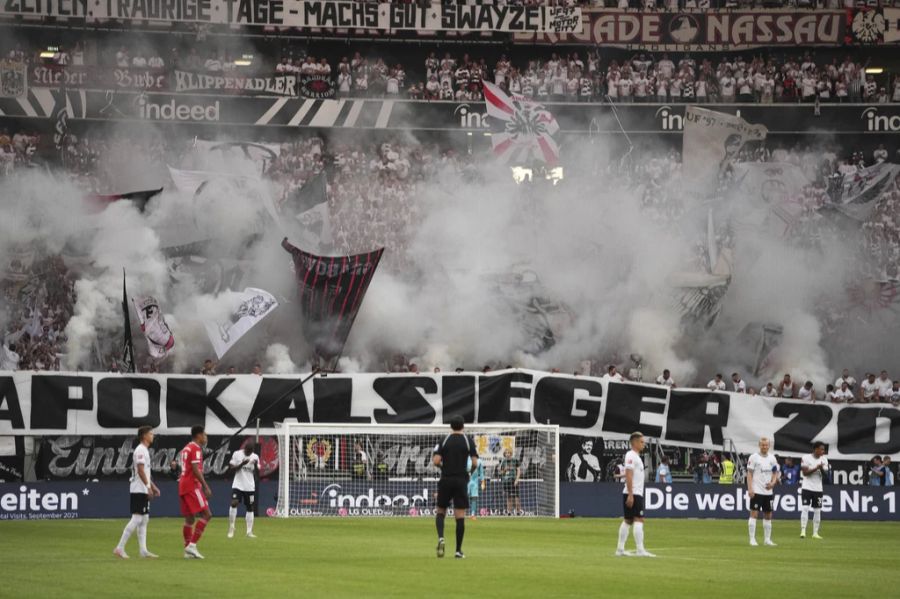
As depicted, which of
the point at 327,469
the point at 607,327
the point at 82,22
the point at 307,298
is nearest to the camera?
the point at 327,469

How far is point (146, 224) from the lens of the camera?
38875mm

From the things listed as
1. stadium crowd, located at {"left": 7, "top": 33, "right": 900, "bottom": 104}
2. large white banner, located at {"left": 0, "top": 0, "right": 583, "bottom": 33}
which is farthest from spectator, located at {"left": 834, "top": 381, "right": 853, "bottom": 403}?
large white banner, located at {"left": 0, "top": 0, "right": 583, "bottom": 33}

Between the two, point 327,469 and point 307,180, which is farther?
point 307,180

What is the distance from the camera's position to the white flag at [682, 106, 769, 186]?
143ft

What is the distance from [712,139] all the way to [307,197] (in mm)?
13515

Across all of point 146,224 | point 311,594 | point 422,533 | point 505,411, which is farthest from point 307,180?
point 311,594

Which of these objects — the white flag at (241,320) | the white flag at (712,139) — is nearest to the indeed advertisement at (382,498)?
the white flag at (241,320)

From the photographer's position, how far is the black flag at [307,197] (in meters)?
40.7

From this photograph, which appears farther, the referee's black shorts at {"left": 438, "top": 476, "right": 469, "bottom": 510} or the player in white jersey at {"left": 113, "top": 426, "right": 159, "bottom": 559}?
the player in white jersey at {"left": 113, "top": 426, "right": 159, "bottom": 559}

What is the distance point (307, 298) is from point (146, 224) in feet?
18.7

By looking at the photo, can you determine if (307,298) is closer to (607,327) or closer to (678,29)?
(607,327)

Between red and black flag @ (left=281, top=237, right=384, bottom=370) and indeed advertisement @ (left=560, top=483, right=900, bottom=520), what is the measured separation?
8052 mm

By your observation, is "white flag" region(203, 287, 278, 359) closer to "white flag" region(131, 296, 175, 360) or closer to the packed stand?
"white flag" region(131, 296, 175, 360)

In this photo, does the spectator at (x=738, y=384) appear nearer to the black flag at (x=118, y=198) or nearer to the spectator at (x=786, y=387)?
the spectator at (x=786, y=387)
